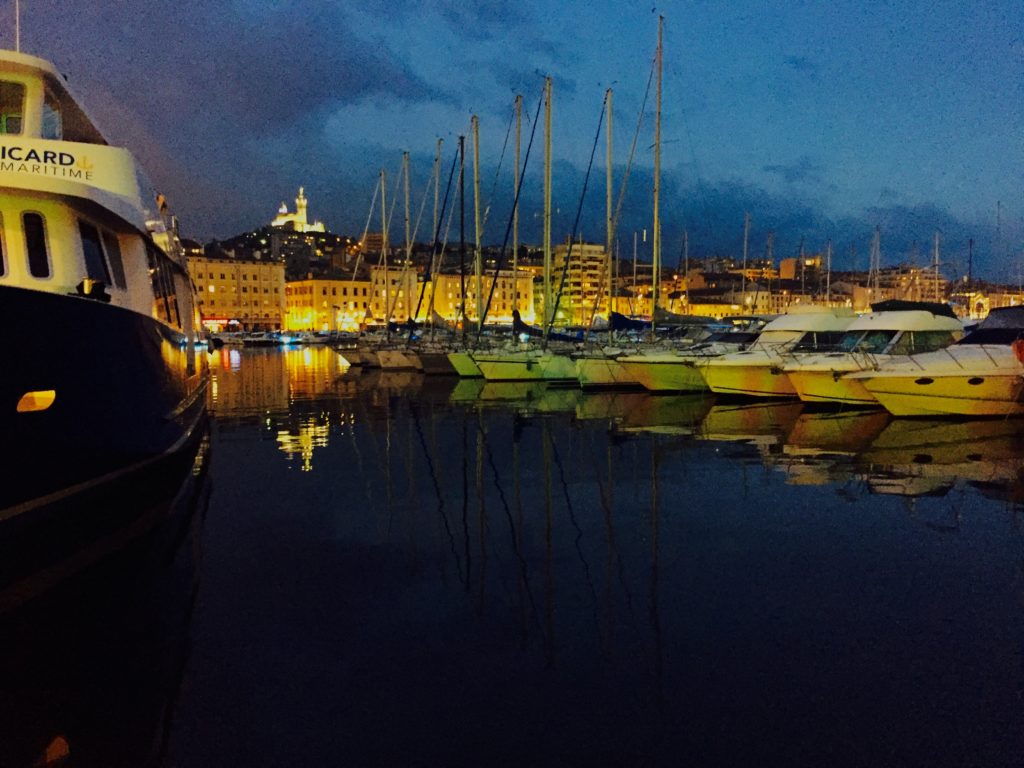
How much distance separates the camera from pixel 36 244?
930cm

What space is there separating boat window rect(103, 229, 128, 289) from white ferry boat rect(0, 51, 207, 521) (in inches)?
1.1

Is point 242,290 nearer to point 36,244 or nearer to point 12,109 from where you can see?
point 12,109

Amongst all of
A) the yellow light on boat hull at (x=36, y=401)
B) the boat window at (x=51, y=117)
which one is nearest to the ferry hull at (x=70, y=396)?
the yellow light on boat hull at (x=36, y=401)

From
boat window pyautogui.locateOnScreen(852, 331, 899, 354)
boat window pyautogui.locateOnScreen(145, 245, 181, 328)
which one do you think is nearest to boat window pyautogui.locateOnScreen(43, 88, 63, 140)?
boat window pyautogui.locateOnScreen(145, 245, 181, 328)

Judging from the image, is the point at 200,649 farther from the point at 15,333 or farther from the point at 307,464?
the point at 307,464

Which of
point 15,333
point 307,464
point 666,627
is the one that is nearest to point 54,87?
point 15,333

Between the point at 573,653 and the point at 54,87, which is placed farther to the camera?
the point at 54,87

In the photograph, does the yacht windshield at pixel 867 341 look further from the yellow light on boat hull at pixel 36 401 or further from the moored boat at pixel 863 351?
the yellow light on boat hull at pixel 36 401

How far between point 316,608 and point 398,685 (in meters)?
1.86

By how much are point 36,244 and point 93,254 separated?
74cm

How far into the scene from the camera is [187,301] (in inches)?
825

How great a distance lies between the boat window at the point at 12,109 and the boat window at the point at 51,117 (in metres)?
0.31

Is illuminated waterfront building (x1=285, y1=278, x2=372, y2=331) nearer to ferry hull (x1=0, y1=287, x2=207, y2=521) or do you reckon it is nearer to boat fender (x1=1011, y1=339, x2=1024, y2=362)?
boat fender (x1=1011, y1=339, x2=1024, y2=362)

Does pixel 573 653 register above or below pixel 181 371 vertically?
below
